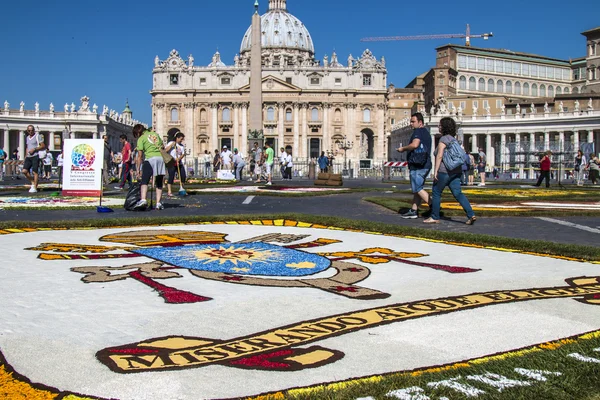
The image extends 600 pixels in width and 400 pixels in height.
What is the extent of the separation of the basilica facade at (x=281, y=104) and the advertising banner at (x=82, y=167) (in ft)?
305

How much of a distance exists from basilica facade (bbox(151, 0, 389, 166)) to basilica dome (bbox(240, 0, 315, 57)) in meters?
28.1

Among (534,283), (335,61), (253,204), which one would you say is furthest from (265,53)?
(534,283)

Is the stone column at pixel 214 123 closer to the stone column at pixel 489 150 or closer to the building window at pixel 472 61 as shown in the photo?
the stone column at pixel 489 150

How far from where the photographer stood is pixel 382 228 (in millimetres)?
10156

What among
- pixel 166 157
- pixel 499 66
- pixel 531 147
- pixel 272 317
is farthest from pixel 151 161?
pixel 499 66

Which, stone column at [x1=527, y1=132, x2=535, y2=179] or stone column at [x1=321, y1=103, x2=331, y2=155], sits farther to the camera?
stone column at [x1=321, y1=103, x2=331, y2=155]

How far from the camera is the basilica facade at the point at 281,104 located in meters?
109

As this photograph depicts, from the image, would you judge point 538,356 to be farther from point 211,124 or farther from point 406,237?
point 211,124

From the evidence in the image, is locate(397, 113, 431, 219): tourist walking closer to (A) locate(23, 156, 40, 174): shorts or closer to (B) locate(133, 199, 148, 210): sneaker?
(B) locate(133, 199, 148, 210): sneaker

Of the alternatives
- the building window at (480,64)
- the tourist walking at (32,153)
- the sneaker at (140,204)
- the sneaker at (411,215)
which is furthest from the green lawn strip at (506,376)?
the building window at (480,64)

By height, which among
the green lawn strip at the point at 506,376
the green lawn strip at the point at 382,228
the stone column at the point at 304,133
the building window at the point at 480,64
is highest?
the building window at the point at 480,64

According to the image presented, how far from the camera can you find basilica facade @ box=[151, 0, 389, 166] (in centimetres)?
10919

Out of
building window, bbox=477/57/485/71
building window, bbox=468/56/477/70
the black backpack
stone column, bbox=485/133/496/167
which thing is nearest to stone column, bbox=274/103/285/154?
stone column, bbox=485/133/496/167

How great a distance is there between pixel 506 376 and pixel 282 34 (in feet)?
457
